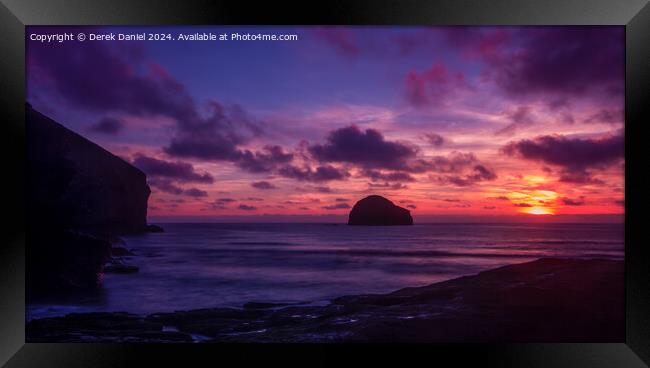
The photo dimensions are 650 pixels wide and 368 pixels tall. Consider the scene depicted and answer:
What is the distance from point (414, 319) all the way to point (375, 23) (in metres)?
3.97

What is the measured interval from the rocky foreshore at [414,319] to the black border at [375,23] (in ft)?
0.85

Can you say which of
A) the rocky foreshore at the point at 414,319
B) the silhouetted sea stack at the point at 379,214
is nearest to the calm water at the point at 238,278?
the rocky foreshore at the point at 414,319

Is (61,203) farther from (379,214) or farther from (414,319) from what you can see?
(379,214)

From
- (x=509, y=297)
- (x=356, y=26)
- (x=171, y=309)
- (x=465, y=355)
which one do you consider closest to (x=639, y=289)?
(x=509, y=297)

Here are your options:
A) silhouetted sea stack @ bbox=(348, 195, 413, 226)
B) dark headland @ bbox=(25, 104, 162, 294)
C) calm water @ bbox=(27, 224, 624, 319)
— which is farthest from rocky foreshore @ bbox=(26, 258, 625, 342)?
silhouetted sea stack @ bbox=(348, 195, 413, 226)

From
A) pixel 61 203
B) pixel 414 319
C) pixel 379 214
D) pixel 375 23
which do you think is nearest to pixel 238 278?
pixel 61 203

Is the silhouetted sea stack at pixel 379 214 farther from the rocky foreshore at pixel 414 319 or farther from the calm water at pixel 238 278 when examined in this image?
the rocky foreshore at pixel 414 319

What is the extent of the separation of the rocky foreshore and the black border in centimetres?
26

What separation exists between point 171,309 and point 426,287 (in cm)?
395

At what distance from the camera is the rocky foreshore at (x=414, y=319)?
5.75m

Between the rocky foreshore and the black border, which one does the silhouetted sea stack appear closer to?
the rocky foreshore

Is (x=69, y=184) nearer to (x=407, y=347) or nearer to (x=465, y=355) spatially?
(x=407, y=347)

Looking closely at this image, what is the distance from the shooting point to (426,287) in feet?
24.0

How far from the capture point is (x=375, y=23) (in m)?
5.30
